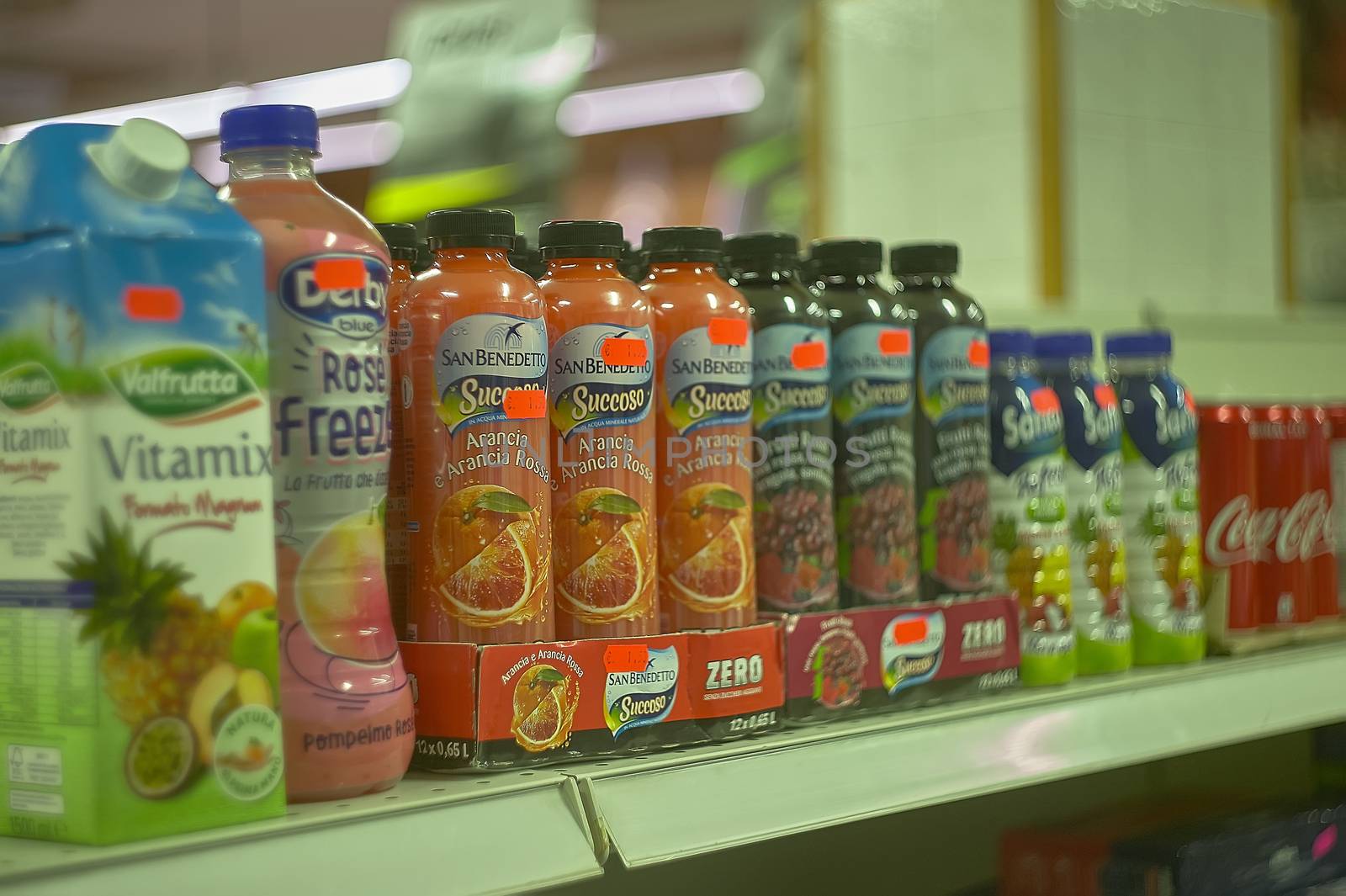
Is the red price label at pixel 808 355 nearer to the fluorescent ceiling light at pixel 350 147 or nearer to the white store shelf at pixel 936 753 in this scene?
the white store shelf at pixel 936 753

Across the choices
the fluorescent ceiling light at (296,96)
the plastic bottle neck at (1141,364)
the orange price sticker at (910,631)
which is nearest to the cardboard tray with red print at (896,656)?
the orange price sticker at (910,631)

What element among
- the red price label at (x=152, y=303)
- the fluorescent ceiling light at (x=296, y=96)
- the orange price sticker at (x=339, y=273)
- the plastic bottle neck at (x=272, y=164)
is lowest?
the red price label at (x=152, y=303)

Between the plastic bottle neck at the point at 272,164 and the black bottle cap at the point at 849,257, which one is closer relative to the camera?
the plastic bottle neck at the point at 272,164

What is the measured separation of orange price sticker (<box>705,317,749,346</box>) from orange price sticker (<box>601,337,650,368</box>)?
0.27ft

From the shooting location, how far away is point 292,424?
1.00 meters

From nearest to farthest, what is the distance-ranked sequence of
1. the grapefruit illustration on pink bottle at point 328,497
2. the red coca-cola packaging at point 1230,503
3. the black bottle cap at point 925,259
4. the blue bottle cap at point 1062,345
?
the grapefruit illustration on pink bottle at point 328,497, the black bottle cap at point 925,259, the blue bottle cap at point 1062,345, the red coca-cola packaging at point 1230,503

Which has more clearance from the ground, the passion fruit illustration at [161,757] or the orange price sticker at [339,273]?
the orange price sticker at [339,273]

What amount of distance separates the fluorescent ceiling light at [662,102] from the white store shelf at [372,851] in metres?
4.42

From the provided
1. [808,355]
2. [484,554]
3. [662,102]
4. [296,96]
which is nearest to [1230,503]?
[808,355]

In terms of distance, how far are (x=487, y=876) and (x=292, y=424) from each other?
1.12 ft

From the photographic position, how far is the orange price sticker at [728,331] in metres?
1.20

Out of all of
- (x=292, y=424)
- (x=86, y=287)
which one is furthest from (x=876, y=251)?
(x=86, y=287)

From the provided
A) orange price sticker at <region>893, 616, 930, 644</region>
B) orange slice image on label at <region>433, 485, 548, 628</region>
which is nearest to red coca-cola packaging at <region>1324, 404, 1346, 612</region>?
orange price sticker at <region>893, 616, 930, 644</region>

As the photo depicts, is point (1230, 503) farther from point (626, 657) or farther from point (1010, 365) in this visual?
point (626, 657)
